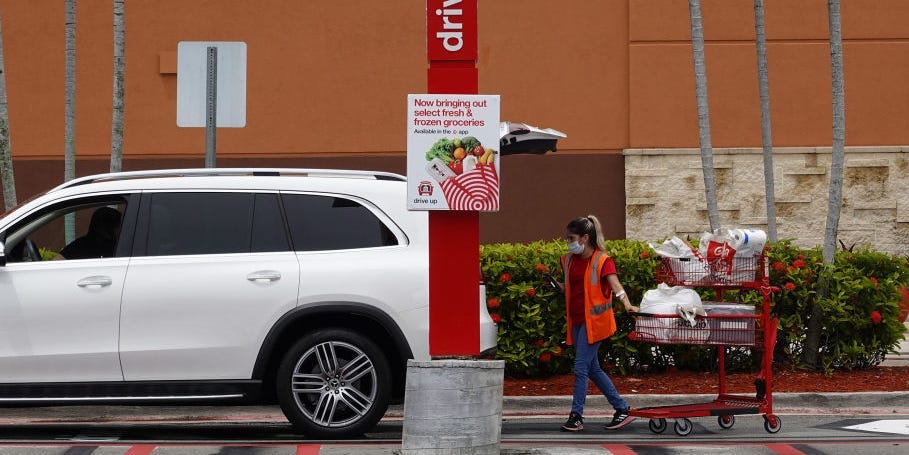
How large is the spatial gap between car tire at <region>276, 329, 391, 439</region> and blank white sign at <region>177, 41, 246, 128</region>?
248 cm

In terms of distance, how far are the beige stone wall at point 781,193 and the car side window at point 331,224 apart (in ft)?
30.2

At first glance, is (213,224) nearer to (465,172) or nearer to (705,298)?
(465,172)

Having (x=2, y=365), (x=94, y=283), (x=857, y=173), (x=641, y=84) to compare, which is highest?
(x=641, y=84)

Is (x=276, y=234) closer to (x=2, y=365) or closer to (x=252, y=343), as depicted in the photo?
(x=252, y=343)

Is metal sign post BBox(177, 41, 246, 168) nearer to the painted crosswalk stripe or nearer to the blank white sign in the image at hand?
the blank white sign

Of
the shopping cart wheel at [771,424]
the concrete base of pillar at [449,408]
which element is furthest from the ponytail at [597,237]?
the concrete base of pillar at [449,408]

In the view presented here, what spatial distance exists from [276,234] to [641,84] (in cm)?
973

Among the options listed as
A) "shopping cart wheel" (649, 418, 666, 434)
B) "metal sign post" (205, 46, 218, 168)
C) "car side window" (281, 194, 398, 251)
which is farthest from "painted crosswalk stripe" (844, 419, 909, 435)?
"metal sign post" (205, 46, 218, 168)

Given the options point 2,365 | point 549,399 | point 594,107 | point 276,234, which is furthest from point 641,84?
point 2,365

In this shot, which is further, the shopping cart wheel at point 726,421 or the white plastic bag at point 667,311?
the shopping cart wheel at point 726,421

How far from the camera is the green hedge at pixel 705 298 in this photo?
11.4m

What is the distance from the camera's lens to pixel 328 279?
916 centimetres

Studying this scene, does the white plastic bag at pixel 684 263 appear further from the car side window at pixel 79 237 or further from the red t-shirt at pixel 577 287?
the car side window at pixel 79 237

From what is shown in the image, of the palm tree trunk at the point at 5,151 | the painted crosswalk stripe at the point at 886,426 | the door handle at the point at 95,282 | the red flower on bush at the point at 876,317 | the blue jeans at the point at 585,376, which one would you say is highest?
the palm tree trunk at the point at 5,151
